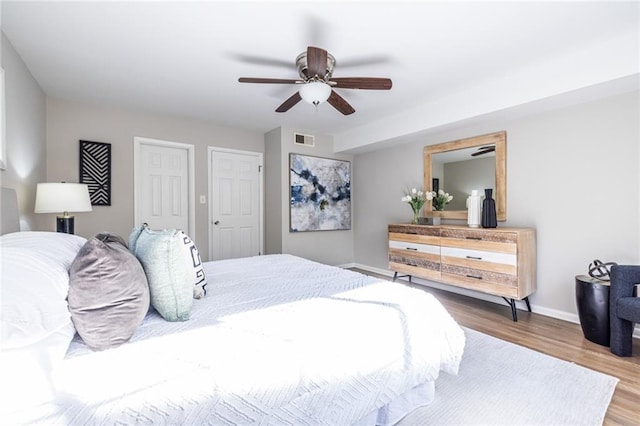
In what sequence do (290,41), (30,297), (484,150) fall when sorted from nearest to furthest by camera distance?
(30,297)
(290,41)
(484,150)

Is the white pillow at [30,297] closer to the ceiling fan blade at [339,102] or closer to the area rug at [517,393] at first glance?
the area rug at [517,393]

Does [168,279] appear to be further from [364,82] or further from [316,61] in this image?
[364,82]

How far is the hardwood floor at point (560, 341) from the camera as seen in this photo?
1.59m

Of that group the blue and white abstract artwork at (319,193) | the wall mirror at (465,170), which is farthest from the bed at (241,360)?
the blue and white abstract artwork at (319,193)

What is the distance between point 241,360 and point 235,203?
372 cm

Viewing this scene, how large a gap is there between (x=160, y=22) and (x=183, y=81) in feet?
3.01

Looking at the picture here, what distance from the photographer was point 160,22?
6.44 feet

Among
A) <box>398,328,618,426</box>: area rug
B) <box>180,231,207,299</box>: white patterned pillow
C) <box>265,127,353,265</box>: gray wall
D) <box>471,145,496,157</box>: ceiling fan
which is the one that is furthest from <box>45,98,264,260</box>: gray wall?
<box>398,328,618,426</box>: area rug

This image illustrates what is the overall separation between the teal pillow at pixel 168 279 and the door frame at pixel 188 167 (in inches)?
113

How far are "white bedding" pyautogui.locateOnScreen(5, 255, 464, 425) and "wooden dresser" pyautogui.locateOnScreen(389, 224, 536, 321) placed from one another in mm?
1542

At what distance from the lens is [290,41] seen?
2.17m

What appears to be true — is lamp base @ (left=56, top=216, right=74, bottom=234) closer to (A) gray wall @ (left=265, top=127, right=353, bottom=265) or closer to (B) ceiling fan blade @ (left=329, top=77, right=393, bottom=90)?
(A) gray wall @ (left=265, top=127, right=353, bottom=265)

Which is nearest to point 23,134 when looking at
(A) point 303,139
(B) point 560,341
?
(A) point 303,139

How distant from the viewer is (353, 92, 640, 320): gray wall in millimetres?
2475
